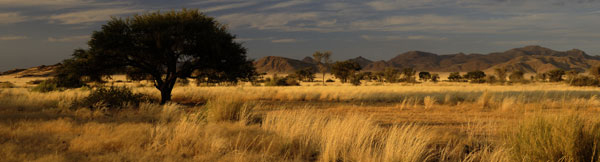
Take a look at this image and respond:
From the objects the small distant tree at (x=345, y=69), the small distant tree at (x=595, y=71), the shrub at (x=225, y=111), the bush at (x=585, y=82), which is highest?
the small distant tree at (x=345, y=69)

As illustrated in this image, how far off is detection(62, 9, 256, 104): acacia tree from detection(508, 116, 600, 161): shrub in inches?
570

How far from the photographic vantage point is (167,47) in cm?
1783

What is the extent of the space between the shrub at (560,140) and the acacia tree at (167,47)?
1448cm

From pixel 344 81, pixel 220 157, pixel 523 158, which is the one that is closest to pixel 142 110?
pixel 220 157

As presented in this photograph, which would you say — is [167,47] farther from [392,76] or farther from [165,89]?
[392,76]

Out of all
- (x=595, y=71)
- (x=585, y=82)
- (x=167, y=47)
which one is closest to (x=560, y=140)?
(x=167, y=47)

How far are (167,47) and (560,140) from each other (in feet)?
54.0

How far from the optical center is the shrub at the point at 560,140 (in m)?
4.86

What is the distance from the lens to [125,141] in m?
6.85

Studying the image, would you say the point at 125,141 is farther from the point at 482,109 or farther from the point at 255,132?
the point at 482,109

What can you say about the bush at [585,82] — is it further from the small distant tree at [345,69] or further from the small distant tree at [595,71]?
the small distant tree at [345,69]

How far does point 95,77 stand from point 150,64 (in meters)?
2.62

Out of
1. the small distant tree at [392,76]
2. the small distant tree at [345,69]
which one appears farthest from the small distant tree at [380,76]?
the small distant tree at [345,69]

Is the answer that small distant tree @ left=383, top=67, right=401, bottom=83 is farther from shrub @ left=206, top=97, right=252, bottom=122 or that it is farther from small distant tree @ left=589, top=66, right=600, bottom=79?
shrub @ left=206, top=97, right=252, bottom=122
